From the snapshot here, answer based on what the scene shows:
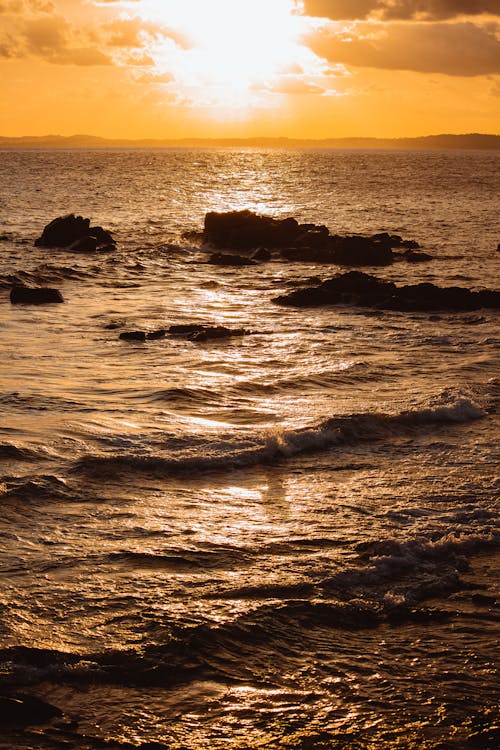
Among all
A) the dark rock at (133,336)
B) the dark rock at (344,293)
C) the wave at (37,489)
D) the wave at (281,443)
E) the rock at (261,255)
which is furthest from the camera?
the rock at (261,255)

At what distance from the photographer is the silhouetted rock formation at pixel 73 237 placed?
40312 mm

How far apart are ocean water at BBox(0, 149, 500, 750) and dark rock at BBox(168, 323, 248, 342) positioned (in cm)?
28

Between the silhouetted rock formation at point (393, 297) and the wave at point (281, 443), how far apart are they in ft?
37.4

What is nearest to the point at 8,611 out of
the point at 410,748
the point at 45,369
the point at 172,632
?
the point at 172,632

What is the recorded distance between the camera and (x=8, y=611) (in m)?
7.90

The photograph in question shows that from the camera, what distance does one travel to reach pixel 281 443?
12516 millimetres

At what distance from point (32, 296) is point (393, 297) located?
34.5ft

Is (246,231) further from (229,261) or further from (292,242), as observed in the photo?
(229,261)

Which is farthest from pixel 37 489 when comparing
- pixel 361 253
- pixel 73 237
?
pixel 73 237

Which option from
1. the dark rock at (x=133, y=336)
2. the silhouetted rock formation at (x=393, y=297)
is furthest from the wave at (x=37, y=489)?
the silhouetted rock formation at (x=393, y=297)

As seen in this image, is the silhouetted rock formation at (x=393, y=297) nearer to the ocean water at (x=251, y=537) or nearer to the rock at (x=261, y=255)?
the ocean water at (x=251, y=537)

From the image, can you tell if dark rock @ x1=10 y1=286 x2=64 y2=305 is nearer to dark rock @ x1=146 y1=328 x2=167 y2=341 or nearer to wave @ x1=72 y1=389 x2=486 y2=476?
dark rock @ x1=146 y1=328 x2=167 y2=341

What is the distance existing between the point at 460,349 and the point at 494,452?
7901mm

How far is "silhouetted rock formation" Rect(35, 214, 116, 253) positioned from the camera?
4031 cm
